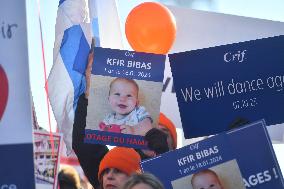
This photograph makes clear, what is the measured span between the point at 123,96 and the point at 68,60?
79 cm

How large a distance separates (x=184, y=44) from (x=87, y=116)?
4.91 ft

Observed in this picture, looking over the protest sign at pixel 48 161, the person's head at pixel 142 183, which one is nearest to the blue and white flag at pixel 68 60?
the protest sign at pixel 48 161

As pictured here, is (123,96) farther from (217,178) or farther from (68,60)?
(217,178)

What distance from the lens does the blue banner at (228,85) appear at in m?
4.18

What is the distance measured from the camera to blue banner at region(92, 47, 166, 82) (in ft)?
14.1

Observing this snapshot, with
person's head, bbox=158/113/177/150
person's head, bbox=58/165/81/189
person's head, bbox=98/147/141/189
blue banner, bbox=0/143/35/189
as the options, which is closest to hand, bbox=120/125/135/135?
person's head, bbox=158/113/177/150

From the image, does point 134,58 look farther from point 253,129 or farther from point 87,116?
point 253,129

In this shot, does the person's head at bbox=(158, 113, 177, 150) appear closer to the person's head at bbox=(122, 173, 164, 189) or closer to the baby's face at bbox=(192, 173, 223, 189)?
the baby's face at bbox=(192, 173, 223, 189)

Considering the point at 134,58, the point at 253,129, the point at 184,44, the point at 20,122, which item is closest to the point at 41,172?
the point at 20,122

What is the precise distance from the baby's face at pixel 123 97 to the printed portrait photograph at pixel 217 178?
93cm

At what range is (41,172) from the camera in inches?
117

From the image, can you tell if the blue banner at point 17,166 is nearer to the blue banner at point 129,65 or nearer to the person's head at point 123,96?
the person's head at point 123,96

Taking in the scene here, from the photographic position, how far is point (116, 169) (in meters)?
3.56

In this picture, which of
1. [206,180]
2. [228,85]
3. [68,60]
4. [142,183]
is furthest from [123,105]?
[142,183]
